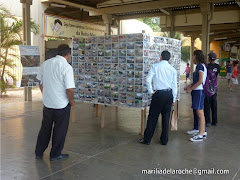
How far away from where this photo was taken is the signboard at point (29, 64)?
9421 millimetres

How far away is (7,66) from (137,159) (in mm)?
8972

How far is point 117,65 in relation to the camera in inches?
234

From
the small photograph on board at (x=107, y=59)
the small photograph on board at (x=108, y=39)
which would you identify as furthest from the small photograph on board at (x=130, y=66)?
the small photograph on board at (x=108, y=39)

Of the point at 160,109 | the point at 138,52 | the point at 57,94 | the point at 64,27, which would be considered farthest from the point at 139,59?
the point at 64,27

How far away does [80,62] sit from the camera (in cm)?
659

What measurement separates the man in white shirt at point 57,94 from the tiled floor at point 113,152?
1.32 feet

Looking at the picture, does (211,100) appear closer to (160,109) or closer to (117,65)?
(160,109)

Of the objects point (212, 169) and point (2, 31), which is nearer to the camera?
point (212, 169)

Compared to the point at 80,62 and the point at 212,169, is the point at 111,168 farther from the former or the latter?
the point at 80,62

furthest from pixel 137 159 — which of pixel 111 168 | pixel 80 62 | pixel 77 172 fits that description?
pixel 80 62

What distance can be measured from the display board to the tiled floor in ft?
2.54

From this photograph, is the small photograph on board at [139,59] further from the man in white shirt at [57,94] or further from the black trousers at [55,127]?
the black trousers at [55,127]

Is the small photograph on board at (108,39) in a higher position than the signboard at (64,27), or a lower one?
lower

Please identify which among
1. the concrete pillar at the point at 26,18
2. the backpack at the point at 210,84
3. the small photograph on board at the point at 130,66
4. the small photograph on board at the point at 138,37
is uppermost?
the concrete pillar at the point at 26,18
